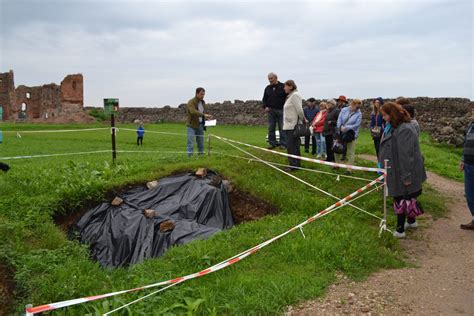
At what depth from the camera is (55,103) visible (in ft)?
146

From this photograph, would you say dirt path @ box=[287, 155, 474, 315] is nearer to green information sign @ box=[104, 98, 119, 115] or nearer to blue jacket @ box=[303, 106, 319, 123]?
green information sign @ box=[104, 98, 119, 115]

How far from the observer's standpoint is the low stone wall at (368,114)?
57.3 feet

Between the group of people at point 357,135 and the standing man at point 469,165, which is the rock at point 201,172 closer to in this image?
the group of people at point 357,135

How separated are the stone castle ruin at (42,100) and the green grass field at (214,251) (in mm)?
32911

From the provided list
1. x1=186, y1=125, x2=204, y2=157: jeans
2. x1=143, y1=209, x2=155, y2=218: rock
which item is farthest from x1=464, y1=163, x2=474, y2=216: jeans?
x1=186, y1=125, x2=204, y2=157: jeans

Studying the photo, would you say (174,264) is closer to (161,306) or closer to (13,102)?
(161,306)

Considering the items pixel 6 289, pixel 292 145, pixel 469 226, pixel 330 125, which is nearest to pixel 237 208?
pixel 292 145

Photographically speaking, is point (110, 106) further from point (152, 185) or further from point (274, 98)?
→ point (274, 98)

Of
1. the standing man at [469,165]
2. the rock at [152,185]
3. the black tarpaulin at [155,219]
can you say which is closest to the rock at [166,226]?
the black tarpaulin at [155,219]

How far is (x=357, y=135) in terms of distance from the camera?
897cm

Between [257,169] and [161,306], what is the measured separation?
4.91 m

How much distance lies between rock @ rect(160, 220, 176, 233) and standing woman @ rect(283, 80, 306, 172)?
2.99 meters

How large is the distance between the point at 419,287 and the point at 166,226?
142 inches

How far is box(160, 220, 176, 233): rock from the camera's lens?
6.54m
